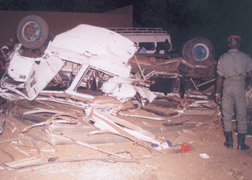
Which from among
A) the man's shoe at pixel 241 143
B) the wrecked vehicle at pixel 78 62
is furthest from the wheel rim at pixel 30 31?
the man's shoe at pixel 241 143

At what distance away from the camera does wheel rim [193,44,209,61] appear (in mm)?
5508

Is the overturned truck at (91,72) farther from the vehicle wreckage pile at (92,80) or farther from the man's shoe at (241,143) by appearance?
the man's shoe at (241,143)

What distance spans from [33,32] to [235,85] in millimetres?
4726

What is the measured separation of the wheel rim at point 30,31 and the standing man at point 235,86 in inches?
170

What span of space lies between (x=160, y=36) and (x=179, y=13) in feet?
43.9

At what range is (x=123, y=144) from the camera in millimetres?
3945

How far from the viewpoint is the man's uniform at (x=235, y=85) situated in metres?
3.66

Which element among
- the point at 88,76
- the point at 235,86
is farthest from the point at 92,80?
the point at 235,86

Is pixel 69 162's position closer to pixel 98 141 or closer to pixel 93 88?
pixel 98 141

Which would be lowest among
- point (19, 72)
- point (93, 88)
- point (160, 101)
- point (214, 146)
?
point (214, 146)

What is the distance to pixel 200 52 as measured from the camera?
5.55 m

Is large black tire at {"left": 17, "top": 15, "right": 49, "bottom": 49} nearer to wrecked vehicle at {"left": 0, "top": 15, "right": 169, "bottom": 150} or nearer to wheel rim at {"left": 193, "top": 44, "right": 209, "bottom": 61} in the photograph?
wrecked vehicle at {"left": 0, "top": 15, "right": 169, "bottom": 150}

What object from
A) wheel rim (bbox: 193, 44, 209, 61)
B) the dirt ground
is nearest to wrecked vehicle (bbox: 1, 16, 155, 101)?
the dirt ground

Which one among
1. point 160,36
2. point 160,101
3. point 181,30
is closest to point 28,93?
point 160,101
